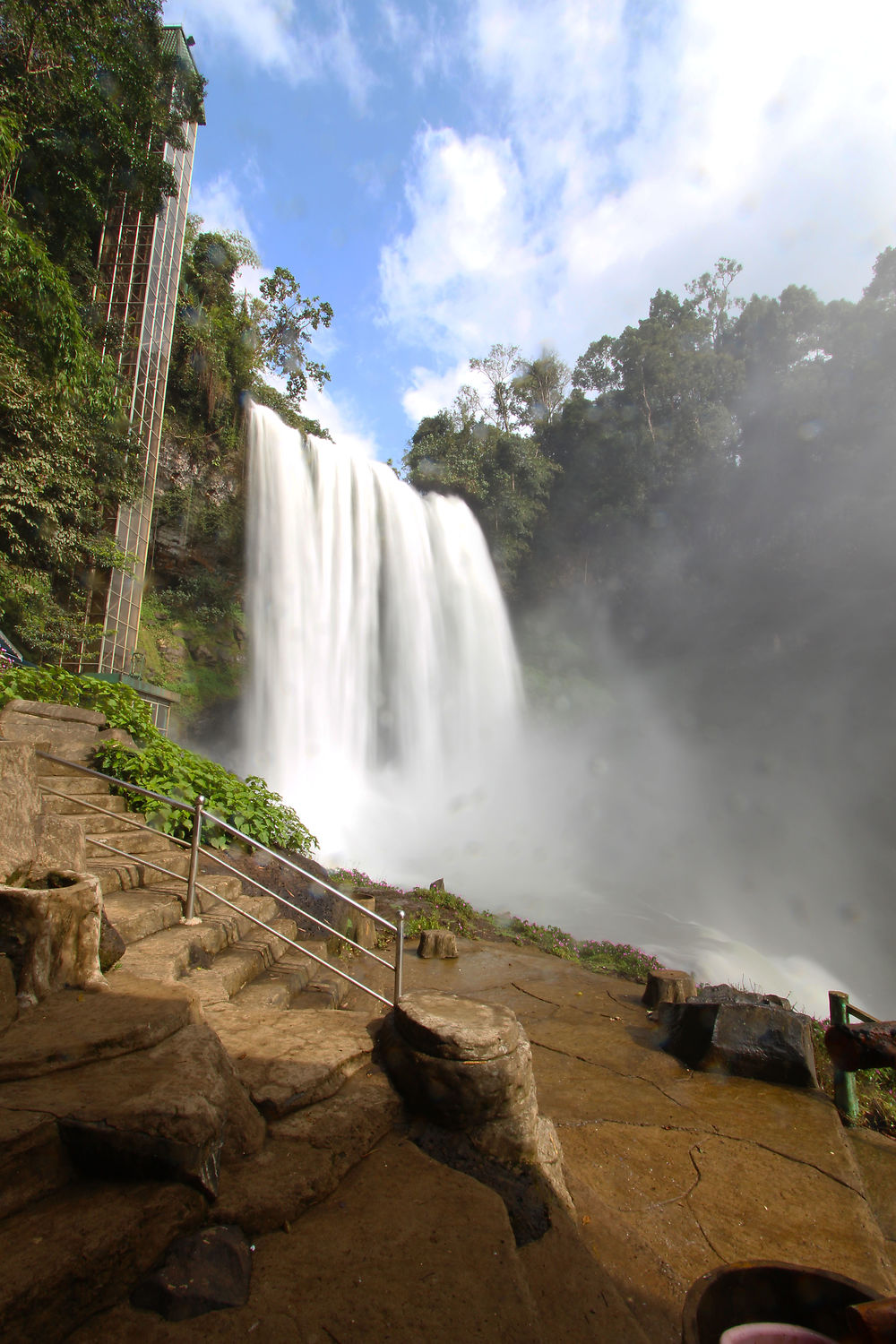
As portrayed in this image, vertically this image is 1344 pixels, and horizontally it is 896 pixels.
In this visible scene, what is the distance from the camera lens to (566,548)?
1051 inches

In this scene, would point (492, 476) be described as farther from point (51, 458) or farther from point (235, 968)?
point (235, 968)

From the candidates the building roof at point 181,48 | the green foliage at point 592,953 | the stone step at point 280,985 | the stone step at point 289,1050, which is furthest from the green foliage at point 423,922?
the building roof at point 181,48

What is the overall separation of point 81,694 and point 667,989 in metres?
7.09

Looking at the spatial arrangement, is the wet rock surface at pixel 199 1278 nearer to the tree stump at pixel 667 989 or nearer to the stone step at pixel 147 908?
the stone step at pixel 147 908

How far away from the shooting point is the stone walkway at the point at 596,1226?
4.83 feet

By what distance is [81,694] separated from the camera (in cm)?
735

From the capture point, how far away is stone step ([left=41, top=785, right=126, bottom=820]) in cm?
497

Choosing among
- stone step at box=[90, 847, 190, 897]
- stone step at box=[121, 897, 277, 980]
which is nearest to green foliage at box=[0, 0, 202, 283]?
stone step at box=[90, 847, 190, 897]

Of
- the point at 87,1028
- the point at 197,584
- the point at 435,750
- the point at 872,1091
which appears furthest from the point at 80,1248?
the point at 435,750

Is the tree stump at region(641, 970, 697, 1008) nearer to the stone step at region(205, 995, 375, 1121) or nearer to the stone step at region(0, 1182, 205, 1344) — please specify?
the stone step at region(205, 995, 375, 1121)

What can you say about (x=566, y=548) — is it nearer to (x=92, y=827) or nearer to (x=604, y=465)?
(x=604, y=465)

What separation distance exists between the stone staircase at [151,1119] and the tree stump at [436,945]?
113 inches

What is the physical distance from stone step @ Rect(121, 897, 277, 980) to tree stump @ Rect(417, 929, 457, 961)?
210 cm

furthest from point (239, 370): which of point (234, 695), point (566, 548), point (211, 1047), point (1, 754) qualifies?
point (211, 1047)
